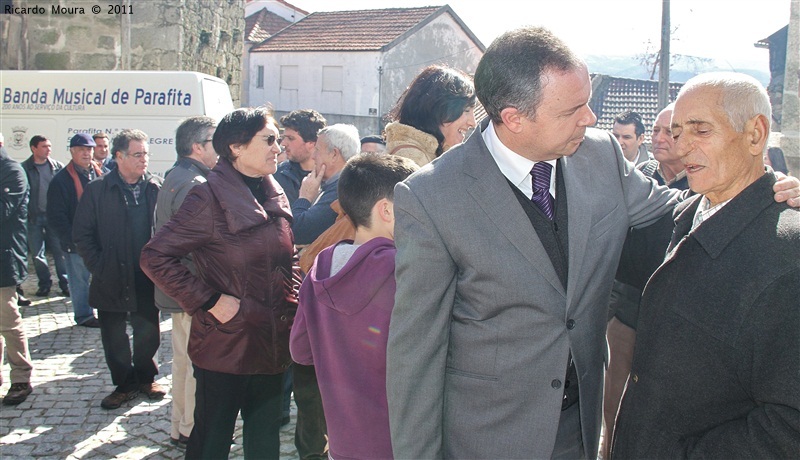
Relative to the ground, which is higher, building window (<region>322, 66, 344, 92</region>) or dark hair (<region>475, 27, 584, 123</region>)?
building window (<region>322, 66, 344, 92</region>)

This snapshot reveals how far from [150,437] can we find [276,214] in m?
2.15

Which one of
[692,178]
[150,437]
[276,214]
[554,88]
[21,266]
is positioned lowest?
[150,437]

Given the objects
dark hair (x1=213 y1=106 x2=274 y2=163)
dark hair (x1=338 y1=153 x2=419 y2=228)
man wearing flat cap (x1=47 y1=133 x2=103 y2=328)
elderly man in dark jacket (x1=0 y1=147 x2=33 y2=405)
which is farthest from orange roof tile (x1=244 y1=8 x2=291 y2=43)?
dark hair (x1=338 y1=153 x2=419 y2=228)

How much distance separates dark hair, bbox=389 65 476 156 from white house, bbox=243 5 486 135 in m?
25.6

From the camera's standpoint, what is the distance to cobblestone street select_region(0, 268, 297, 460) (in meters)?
4.40

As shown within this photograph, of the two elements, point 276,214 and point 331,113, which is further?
point 331,113

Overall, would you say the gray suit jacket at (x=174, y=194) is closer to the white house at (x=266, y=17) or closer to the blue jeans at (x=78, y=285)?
the blue jeans at (x=78, y=285)

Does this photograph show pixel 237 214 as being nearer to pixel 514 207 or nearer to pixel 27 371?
pixel 514 207

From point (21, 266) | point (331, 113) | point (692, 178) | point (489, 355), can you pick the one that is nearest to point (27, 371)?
point (21, 266)

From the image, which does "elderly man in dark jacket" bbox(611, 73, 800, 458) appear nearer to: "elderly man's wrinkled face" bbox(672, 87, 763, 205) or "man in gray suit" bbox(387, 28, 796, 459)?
"elderly man's wrinkled face" bbox(672, 87, 763, 205)

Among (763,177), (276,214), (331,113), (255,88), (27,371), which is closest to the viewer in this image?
(763,177)

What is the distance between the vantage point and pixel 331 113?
30859mm

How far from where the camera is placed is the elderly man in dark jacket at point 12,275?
511cm

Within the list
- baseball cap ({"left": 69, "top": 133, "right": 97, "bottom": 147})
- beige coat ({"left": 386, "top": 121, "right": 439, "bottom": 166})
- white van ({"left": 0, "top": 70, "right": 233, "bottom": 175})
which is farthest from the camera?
white van ({"left": 0, "top": 70, "right": 233, "bottom": 175})
